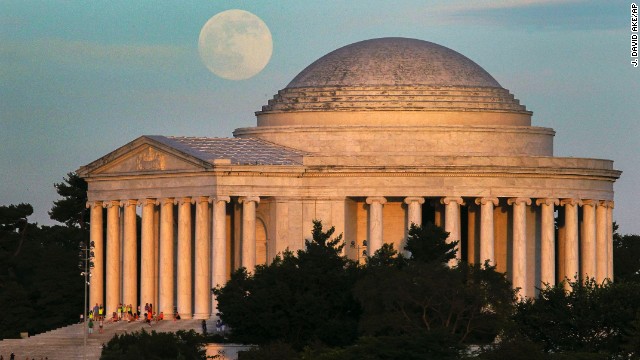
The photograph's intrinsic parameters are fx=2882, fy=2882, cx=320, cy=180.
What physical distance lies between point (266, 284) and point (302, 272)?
2623 mm

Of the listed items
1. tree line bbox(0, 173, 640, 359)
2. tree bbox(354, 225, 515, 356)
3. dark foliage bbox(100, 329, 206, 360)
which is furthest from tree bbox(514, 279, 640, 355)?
dark foliage bbox(100, 329, 206, 360)

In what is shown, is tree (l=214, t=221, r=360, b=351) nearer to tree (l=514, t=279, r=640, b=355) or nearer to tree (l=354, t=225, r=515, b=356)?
tree (l=354, t=225, r=515, b=356)

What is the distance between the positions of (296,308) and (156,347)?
1200 centimetres

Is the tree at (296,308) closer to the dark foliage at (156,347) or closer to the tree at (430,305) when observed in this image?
the tree at (430,305)

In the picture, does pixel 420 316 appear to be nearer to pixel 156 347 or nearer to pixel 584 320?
pixel 584 320

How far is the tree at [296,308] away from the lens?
19350cm

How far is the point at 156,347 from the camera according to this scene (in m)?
187

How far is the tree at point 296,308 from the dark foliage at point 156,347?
4528mm

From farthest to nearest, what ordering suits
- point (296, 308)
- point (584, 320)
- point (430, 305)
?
point (296, 308), point (430, 305), point (584, 320)

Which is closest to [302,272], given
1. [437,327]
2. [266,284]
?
[266,284]

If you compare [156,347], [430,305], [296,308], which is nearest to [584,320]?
[430,305]

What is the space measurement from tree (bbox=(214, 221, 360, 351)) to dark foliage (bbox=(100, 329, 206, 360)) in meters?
4.53

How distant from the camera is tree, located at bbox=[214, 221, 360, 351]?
635 feet

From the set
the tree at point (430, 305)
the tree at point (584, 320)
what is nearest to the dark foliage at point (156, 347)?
the tree at point (430, 305)
